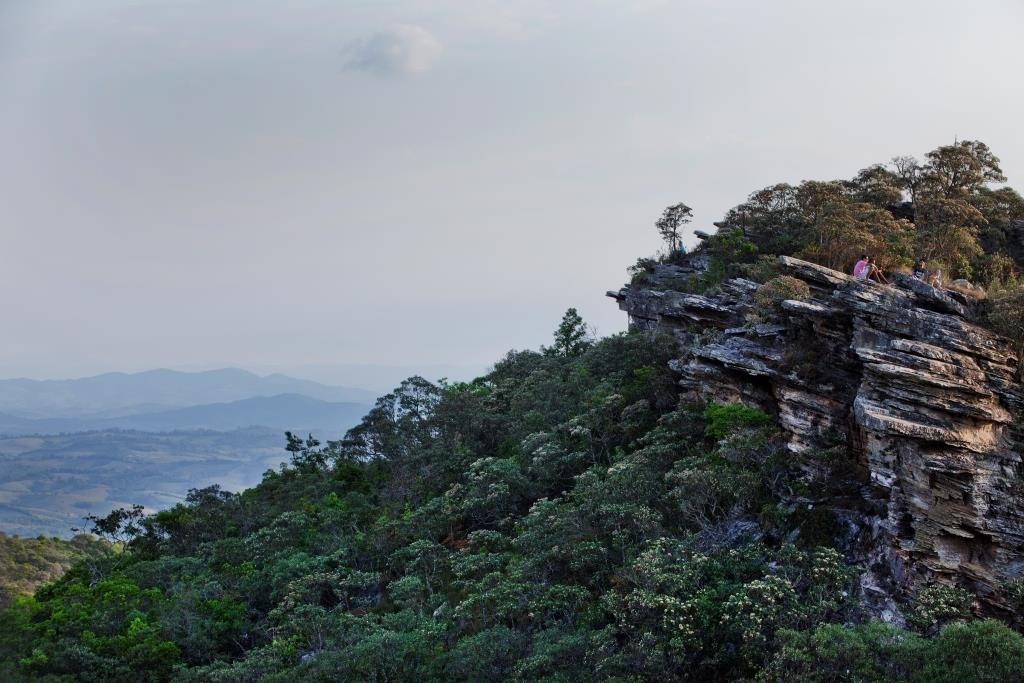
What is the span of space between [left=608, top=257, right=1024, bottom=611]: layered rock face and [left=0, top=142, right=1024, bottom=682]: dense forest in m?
0.89

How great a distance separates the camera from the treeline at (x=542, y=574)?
15.0 meters

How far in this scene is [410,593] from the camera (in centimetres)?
2417

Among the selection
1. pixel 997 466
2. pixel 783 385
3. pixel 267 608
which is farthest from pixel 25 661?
pixel 997 466

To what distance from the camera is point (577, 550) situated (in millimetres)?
19844

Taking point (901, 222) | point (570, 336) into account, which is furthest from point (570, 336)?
point (901, 222)

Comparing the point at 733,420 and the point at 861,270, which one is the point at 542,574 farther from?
the point at 861,270

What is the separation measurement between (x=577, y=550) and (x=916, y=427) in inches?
351

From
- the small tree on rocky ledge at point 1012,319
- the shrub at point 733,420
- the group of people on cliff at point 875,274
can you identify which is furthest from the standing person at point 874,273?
the shrub at point 733,420

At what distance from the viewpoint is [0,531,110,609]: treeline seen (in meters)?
61.8

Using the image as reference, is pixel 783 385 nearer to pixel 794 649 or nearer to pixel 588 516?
pixel 588 516

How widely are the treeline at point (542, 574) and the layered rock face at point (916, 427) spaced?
3.51 ft

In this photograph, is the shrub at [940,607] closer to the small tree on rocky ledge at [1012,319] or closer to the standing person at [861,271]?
the small tree on rocky ledge at [1012,319]

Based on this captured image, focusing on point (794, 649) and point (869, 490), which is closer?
point (794, 649)

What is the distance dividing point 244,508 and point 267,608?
12.0 meters
